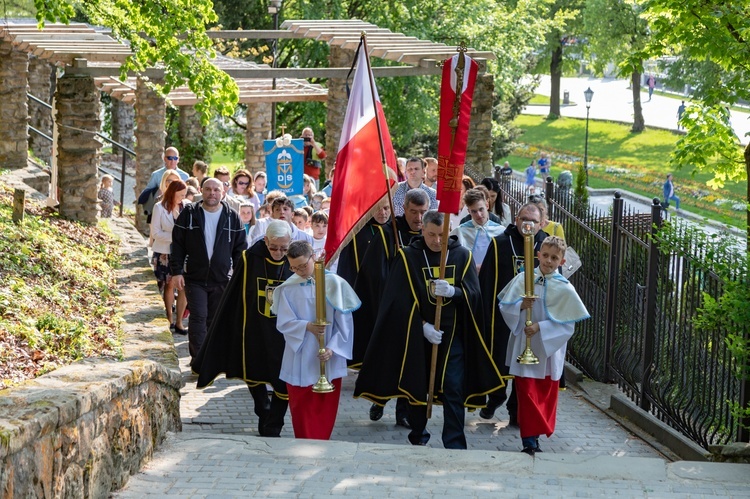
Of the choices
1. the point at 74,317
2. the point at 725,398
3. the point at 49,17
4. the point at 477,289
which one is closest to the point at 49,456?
the point at 74,317

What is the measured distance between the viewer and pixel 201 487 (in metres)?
6.49

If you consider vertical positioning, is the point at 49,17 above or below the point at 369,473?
above

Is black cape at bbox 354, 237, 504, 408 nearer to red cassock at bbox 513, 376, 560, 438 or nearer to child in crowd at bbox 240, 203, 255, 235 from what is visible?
red cassock at bbox 513, 376, 560, 438

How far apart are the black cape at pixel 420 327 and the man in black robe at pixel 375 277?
94 cm

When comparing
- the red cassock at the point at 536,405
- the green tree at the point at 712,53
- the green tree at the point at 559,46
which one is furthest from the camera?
the green tree at the point at 559,46

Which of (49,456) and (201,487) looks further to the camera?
(201,487)

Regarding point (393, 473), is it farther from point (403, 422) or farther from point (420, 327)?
point (403, 422)

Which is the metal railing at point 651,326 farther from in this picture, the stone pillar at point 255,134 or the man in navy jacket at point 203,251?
the stone pillar at point 255,134

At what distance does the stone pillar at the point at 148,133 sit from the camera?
21066 mm

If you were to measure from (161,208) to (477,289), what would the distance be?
16.6ft

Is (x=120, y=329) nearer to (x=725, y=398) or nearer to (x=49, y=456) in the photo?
(x=49, y=456)

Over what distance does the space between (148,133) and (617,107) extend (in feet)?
169

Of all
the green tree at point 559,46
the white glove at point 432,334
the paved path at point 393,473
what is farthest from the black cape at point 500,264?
the green tree at point 559,46

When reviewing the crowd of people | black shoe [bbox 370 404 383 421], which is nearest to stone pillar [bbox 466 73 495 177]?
the crowd of people
